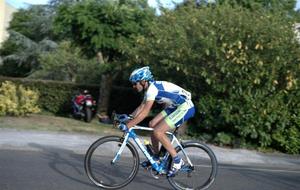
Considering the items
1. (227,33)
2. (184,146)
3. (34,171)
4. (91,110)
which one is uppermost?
(227,33)

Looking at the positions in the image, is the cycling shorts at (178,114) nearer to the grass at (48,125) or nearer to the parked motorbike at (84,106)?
the grass at (48,125)

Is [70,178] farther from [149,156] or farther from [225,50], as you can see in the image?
[225,50]

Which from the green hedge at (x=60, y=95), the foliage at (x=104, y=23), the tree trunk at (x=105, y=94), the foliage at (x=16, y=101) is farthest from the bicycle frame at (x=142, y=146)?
the green hedge at (x=60, y=95)

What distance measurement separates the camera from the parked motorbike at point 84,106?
19625mm

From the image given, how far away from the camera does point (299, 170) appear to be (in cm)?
1291

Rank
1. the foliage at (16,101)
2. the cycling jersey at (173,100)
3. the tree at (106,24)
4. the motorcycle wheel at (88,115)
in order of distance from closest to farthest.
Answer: the cycling jersey at (173,100), the foliage at (16,101), the tree at (106,24), the motorcycle wheel at (88,115)

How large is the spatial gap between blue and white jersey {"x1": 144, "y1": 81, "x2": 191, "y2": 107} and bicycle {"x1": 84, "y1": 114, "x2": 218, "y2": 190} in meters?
0.46

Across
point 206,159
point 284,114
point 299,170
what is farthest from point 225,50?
point 206,159

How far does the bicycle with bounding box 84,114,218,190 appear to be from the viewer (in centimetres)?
860

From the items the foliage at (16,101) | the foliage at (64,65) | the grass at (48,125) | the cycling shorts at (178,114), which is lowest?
the foliage at (64,65)

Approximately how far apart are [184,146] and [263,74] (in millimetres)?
6511

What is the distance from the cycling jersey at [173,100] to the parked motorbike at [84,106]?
434 inches

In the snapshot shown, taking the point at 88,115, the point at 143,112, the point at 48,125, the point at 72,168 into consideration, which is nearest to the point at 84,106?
the point at 88,115

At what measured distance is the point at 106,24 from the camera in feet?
61.5
